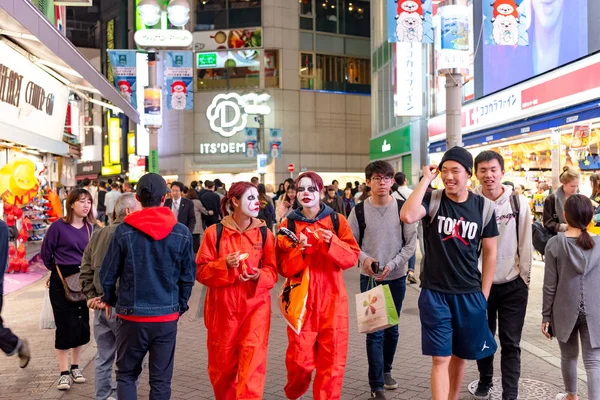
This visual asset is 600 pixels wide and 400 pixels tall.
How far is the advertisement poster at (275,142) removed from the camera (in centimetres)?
3847

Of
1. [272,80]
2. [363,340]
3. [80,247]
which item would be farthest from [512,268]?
[272,80]

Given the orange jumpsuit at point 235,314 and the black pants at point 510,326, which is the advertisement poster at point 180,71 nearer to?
the orange jumpsuit at point 235,314

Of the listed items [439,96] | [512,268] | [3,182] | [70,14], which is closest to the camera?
[512,268]

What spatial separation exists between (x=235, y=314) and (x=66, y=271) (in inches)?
81.8

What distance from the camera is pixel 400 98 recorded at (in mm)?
25359

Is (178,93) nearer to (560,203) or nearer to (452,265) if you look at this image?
(560,203)

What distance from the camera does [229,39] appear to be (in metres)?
42.6

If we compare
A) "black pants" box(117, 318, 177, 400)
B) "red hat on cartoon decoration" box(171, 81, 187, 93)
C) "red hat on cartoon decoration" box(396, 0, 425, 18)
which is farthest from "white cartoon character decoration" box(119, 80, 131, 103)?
"black pants" box(117, 318, 177, 400)

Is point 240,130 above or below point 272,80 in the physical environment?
below

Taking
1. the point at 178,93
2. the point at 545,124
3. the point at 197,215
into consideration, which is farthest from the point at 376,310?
the point at 178,93

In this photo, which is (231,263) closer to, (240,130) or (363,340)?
(363,340)

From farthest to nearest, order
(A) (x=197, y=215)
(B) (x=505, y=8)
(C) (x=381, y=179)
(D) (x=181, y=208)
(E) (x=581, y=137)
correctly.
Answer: (A) (x=197, y=215), (E) (x=581, y=137), (B) (x=505, y=8), (D) (x=181, y=208), (C) (x=381, y=179)

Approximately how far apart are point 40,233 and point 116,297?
561 inches

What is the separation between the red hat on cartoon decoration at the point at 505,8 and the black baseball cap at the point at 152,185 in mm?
9630
